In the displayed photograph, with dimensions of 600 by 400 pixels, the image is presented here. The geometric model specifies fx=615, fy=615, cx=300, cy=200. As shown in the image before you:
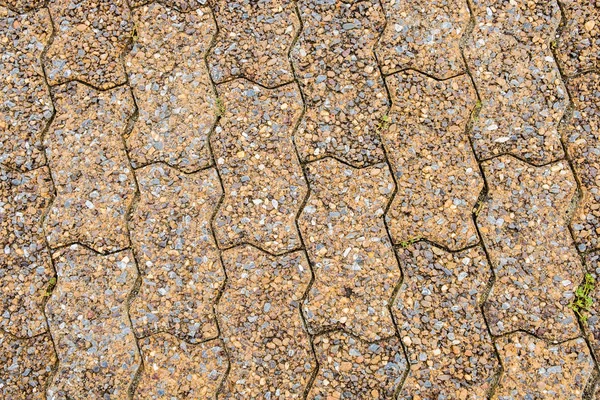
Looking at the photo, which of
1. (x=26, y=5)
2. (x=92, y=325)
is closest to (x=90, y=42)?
(x=26, y=5)

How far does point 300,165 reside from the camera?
8.00ft

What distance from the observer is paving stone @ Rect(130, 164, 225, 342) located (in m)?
2.39

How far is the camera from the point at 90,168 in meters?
2.48

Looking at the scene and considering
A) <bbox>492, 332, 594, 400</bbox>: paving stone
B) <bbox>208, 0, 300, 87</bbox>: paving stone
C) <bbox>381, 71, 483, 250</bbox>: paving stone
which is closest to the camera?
<bbox>492, 332, 594, 400</bbox>: paving stone

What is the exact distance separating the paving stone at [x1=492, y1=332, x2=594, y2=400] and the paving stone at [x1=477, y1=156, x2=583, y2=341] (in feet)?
0.15

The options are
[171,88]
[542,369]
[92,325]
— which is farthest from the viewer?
[171,88]

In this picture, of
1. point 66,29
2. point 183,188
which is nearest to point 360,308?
point 183,188

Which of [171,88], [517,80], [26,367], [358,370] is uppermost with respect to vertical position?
[517,80]

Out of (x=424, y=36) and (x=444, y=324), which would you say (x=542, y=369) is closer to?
(x=444, y=324)

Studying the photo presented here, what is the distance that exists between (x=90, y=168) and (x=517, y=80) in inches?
69.0

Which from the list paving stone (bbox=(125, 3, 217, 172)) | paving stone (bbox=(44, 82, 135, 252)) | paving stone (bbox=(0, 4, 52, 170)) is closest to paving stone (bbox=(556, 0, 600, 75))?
paving stone (bbox=(125, 3, 217, 172))

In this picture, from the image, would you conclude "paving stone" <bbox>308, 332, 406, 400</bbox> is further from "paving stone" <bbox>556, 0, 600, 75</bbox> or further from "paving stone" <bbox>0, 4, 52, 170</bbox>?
"paving stone" <bbox>0, 4, 52, 170</bbox>

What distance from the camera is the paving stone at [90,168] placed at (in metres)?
2.45

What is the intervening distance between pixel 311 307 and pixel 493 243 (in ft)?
2.45
